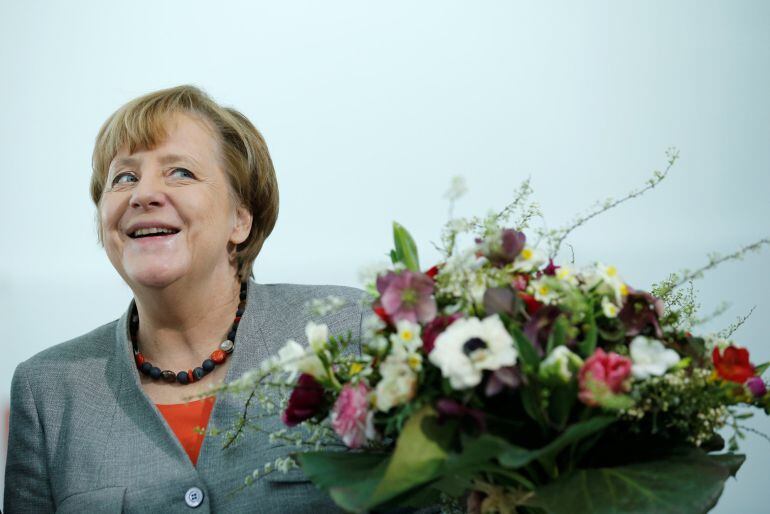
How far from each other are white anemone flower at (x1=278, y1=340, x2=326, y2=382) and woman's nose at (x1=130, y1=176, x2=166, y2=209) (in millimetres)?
741

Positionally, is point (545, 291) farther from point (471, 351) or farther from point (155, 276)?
point (155, 276)

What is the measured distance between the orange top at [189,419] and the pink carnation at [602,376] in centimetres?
94

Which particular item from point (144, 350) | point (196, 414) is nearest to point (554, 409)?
point (196, 414)

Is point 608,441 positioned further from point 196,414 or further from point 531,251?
point 196,414

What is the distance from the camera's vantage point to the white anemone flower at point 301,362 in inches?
42.2

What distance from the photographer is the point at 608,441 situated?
1.05 metres

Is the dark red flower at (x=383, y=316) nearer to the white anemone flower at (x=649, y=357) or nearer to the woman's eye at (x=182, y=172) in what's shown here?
the white anemone flower at (x=649, y=357)

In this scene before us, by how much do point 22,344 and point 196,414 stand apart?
123 cm

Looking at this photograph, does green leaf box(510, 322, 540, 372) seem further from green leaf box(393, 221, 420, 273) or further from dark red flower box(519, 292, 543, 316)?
green leaf box(393, 221, 420, 273)

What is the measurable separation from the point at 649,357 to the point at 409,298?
0.28 metres

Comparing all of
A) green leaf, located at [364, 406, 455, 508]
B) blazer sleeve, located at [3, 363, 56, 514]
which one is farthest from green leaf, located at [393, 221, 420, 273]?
blazer sleeve, located at [3, 363, 56, 514]

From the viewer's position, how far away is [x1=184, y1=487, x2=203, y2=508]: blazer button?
152 cm

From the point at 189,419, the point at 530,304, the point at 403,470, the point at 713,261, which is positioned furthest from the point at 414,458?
the point at 189,419

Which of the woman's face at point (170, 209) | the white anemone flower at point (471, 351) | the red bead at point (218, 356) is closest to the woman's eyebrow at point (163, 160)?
the woman's face at point (170, 209)
